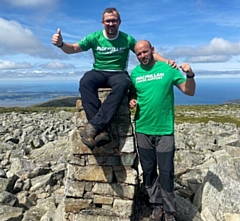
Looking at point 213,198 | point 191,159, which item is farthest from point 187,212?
point 191,159

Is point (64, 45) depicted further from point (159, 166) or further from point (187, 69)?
point (159, 166)

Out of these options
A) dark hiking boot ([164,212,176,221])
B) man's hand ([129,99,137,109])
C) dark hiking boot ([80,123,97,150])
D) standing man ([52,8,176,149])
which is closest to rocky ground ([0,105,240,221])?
dark hiking boot ([164,212,176,221])

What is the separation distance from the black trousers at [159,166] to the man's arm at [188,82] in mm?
1257

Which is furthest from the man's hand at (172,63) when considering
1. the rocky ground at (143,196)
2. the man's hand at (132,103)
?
the rocky ground at (143,196)

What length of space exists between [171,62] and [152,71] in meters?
0.53

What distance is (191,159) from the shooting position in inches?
621

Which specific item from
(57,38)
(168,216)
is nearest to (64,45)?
(57,38)

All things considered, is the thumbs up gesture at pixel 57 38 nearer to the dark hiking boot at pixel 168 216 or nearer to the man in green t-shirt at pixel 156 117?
the man in green t-shirt at pixel 156 117

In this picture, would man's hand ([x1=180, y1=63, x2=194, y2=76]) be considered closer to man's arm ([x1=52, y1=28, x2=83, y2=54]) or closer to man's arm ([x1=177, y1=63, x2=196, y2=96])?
man's arm ([x1=177, y1=63, x2=196, y2=96])

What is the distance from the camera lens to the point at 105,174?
8359 mm

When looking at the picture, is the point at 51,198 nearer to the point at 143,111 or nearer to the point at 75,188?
the point at 75,188

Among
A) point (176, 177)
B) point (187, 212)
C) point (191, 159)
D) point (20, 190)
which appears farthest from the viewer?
point (191, 159)

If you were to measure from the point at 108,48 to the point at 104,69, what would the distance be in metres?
0.56

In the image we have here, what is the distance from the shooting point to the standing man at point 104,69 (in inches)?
297
